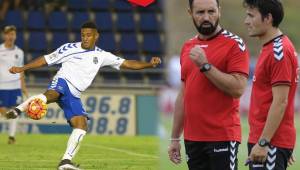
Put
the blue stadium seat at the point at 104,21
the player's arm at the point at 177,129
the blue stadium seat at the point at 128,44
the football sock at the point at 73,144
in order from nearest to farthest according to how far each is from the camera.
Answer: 1. the player's arm at the point at 177,129
2. the football sock at the point at 73,144
3. the blue stadium seat at the point at 128,44
4. the blue stadium seat at the point at 104,21

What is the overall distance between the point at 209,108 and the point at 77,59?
4955 millimetres

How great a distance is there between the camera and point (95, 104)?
55.6 ft

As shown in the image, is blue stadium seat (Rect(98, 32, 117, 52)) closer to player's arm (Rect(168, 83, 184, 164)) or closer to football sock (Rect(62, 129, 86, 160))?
football sock (Rect(62, 129, 86, 160))

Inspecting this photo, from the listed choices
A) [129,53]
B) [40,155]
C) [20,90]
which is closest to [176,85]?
[129,53]

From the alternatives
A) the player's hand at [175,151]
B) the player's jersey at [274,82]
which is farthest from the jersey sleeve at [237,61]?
the player's hand at [175,151]

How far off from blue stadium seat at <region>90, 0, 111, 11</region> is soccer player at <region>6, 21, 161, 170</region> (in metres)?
11.2

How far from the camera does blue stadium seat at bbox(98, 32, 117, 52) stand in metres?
20.3

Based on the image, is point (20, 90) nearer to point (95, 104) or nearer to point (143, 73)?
point (95, 104)

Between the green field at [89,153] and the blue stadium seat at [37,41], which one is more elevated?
the blue stadium seat at [37,41]

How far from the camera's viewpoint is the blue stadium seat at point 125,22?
2093 cm

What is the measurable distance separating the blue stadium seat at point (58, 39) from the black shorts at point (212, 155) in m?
15.3

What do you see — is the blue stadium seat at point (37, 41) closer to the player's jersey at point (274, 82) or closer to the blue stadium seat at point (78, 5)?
the blue stadium seat at point (78, 5)

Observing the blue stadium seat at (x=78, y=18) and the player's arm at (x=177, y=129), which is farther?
the blue stadium seat at (x=78, y=18)

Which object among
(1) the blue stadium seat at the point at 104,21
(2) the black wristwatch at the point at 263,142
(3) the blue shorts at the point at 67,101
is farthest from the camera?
(1) the blue stadium seat at the point at 104,21
